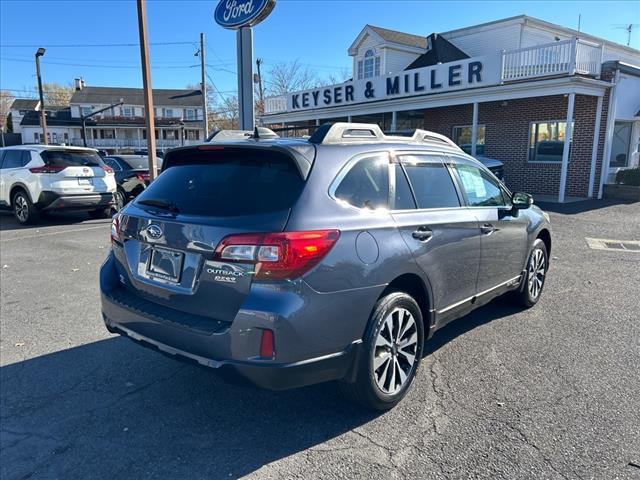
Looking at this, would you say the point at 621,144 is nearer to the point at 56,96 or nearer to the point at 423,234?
the point at 423,234

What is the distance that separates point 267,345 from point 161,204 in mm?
1257

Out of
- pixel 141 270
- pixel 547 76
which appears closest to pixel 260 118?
Answer: pixel 547 76

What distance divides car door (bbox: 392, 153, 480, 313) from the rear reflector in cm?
117

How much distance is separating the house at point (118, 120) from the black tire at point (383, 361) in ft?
204

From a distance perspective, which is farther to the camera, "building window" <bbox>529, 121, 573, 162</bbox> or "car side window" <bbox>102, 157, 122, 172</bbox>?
"building window" <bbox>529, 121, 573, 162</bbox>

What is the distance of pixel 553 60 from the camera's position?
14.4 metres

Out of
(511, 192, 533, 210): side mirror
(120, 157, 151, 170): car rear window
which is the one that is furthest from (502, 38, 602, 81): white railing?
(120, 157, 151, 170): car rear window

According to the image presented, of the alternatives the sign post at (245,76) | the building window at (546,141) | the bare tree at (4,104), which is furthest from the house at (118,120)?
the sign post at (245,76)

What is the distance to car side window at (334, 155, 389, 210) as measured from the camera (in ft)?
9.92

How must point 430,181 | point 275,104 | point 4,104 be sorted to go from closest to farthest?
point 430,181 < point 275,104 < point 4,104

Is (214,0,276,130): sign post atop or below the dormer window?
below

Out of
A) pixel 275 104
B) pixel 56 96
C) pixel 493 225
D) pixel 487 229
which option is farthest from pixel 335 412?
pixel 56 96

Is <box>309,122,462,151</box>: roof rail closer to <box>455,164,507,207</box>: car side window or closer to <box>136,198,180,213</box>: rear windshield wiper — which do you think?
<box>455,164,507,207</box>: car side window

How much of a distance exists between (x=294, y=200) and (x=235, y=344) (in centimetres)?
85
